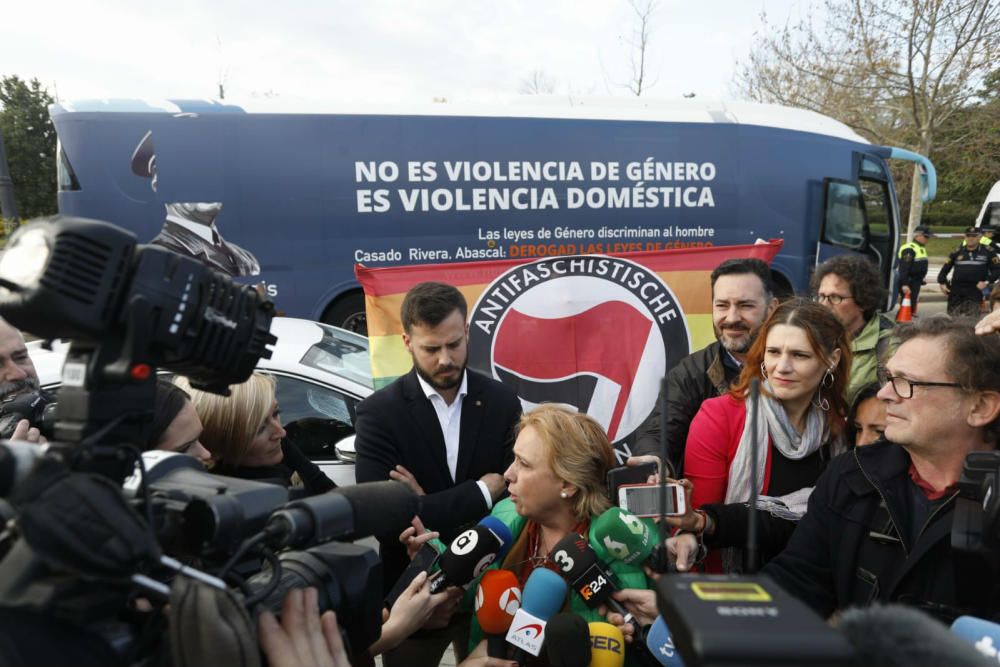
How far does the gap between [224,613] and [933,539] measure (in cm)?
154

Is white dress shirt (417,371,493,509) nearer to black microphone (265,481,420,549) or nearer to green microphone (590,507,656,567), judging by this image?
green microphone (590,507,656,567)

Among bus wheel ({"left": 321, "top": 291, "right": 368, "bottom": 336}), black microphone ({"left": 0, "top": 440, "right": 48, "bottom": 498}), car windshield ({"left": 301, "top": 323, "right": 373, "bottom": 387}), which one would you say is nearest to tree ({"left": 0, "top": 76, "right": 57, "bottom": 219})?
bus wheel ({"left": 321, "top": 291, "right": 368, "bottom": 336})

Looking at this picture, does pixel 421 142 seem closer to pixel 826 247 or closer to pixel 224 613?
pixel 826 247

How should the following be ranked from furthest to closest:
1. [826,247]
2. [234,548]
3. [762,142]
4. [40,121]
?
[40,121] < [826,247] < [762,142] < [234,548]

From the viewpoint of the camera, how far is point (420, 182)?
8.52 m

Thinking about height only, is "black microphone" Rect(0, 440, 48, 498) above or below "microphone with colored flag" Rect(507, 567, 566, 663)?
above

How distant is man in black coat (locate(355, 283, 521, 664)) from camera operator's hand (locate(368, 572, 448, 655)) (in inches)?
19.6

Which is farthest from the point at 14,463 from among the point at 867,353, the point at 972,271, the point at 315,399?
the point at 972,271

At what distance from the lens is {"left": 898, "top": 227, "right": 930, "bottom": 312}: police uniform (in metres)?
13.1

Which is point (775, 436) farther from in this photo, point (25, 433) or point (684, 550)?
point (25, 433)

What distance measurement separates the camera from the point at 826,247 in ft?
34.1

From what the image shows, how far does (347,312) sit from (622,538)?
7.35 meters

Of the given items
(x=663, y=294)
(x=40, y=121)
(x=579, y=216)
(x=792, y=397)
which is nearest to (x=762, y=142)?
(x=579, y=216)

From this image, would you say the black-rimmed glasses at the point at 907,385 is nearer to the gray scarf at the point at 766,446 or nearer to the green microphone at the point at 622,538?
the gray scarf at the point at 766,446
